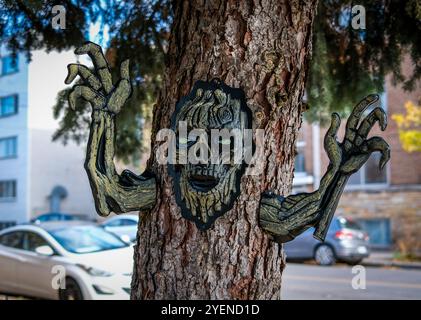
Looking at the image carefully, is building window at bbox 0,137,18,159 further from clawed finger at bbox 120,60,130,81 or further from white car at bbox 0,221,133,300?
clawed finger at bbox 120,60,130,81

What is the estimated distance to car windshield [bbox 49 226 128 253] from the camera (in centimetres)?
800

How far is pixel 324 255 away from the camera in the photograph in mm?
15062

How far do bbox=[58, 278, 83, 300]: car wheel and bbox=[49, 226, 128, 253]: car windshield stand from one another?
649 mm

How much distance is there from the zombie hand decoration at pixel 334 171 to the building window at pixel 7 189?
1216 inches

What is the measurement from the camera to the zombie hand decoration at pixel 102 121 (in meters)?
2.17

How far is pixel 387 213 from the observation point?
19312mm

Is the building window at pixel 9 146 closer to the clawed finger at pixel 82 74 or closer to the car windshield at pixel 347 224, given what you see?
the car windshield at pixel 347 224

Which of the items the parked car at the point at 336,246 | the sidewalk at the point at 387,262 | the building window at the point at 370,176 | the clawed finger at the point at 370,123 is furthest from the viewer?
the building window at the point at 370,176

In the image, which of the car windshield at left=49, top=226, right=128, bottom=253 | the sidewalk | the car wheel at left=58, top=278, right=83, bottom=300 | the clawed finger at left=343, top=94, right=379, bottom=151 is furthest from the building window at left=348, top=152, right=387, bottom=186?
the clawed finger at left=343, top=94, right=379, bottom=151

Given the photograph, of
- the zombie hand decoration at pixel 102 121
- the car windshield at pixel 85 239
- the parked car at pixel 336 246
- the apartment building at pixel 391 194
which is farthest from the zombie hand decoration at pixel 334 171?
the apartment building at pixel 391 194

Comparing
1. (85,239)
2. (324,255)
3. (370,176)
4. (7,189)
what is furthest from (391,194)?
(7,189)

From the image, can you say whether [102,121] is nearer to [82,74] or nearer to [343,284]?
[82,74]
